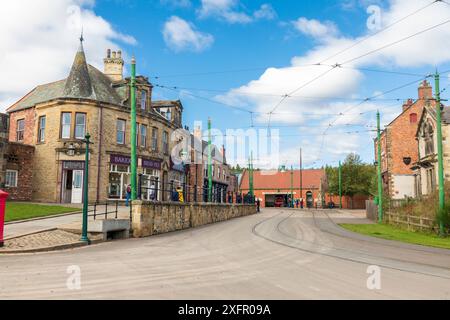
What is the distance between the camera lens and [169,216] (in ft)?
63.2

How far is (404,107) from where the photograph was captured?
44.7 m

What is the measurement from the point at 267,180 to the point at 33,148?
52.0 meters

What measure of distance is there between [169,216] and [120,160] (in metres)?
12.8

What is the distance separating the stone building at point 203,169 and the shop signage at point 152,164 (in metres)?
3.86

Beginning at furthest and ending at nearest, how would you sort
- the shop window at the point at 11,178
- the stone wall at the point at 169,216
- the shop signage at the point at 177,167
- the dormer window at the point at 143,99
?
the shop signage at the point at 177,167
the dormer window at the point at 143,99
the shop window at the point at 11,178
the stone wall at the point at 169,216

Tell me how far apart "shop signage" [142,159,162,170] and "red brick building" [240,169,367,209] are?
3881 cm

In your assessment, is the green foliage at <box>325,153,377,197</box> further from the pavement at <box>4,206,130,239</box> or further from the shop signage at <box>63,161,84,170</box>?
the pavement at <box>4,206,130,239</box>

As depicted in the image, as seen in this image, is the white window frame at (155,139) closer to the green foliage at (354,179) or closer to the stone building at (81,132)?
the stone building at (81,132)

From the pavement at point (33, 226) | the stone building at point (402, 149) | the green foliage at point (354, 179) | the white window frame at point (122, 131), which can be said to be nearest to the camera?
the pavement at point (33, 226)

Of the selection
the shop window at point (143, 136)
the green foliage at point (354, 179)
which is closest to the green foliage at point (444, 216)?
the shop window at point (143, 136)

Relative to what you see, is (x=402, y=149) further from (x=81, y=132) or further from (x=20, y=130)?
(x=20, y=130)

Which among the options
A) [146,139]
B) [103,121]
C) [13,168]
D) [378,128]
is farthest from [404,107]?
[13,168]

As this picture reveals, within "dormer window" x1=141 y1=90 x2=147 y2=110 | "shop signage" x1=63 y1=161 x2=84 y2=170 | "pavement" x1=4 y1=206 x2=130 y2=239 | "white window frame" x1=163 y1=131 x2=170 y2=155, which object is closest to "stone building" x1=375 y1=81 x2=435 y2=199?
"white window frame" x1=163 y1=131 x2=170 y2=155

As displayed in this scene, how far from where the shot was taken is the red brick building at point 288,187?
71.3 m
